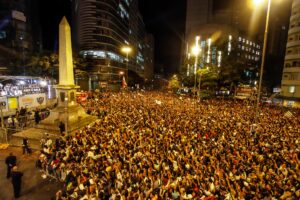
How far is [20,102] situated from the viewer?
70.0 ft

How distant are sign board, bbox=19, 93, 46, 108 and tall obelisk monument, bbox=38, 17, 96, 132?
8.20m

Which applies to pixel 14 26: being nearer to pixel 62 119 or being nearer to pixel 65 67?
pixel 65 67

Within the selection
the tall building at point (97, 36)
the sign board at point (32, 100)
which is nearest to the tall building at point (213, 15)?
the tall building at point (97, 36)

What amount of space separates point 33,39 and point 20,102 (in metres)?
43.9

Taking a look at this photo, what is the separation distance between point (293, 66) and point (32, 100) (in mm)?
45074

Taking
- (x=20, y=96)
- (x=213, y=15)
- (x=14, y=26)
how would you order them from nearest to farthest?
(x=20, y=96), (x=14, y=26), (x=213, y=15)

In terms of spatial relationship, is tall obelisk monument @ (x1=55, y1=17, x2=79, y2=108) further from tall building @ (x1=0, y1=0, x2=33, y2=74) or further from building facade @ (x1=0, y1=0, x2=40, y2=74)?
tall building @ (x1=0, y1=0, x2=33, y2=74)

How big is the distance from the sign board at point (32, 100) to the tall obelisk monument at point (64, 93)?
8.20 meters

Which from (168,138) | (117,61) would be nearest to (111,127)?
(168,138)

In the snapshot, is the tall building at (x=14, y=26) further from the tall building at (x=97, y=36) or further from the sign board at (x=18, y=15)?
the tall building at (x=97, y=36)

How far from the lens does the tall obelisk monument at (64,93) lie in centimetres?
1536

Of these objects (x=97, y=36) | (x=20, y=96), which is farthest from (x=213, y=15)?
(x=20, y=96)

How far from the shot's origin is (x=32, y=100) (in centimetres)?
2317

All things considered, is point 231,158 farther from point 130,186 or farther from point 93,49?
point 93,49
